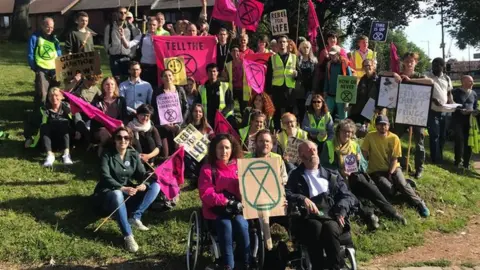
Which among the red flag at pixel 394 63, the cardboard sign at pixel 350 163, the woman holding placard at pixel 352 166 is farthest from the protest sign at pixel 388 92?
the cardboard sign at pixel 350 163

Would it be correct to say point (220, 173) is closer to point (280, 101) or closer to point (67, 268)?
point (67, 268)

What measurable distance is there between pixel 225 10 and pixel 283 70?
8.00ft

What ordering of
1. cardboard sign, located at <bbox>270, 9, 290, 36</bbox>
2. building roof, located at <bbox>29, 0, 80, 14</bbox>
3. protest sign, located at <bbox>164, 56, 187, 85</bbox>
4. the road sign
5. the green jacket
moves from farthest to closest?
1. building roof, located at <bbox>29, 0, 80, 14</bbox>
2. the road sign
3. cardboard sign, located at <bbox>270, 9, 290, 36</bbox>
4. protest sign, located at <bbox>164, 56, 187, 85</bbox>
5. the green jacket

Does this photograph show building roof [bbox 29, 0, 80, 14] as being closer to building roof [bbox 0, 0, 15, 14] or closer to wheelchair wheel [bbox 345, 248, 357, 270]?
building roof [bbox 0, 0, 15, 14]

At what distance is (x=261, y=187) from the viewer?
580 centimetres

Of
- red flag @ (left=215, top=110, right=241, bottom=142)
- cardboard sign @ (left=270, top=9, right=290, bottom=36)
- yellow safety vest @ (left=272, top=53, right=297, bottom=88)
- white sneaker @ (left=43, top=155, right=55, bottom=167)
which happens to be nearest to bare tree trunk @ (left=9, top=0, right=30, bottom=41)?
cardboard sign @ (left=270, top=9, right=290, bottom=36)

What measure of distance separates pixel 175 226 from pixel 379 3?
31.1 metres

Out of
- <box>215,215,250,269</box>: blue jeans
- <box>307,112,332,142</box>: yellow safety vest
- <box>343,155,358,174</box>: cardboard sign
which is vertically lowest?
<box>215,215,250,269</box>: blue jeans

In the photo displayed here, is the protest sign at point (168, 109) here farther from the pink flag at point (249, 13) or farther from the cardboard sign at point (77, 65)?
the pink flag at point (249, 13)

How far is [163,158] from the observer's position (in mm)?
8516

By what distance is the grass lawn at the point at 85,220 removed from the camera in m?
6.62

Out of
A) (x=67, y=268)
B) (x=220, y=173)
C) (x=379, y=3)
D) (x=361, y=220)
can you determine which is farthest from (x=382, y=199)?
(x=379, y=3)

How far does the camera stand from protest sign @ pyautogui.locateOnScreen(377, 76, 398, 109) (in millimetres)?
9641

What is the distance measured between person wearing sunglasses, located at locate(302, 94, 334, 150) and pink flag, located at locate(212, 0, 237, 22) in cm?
368
